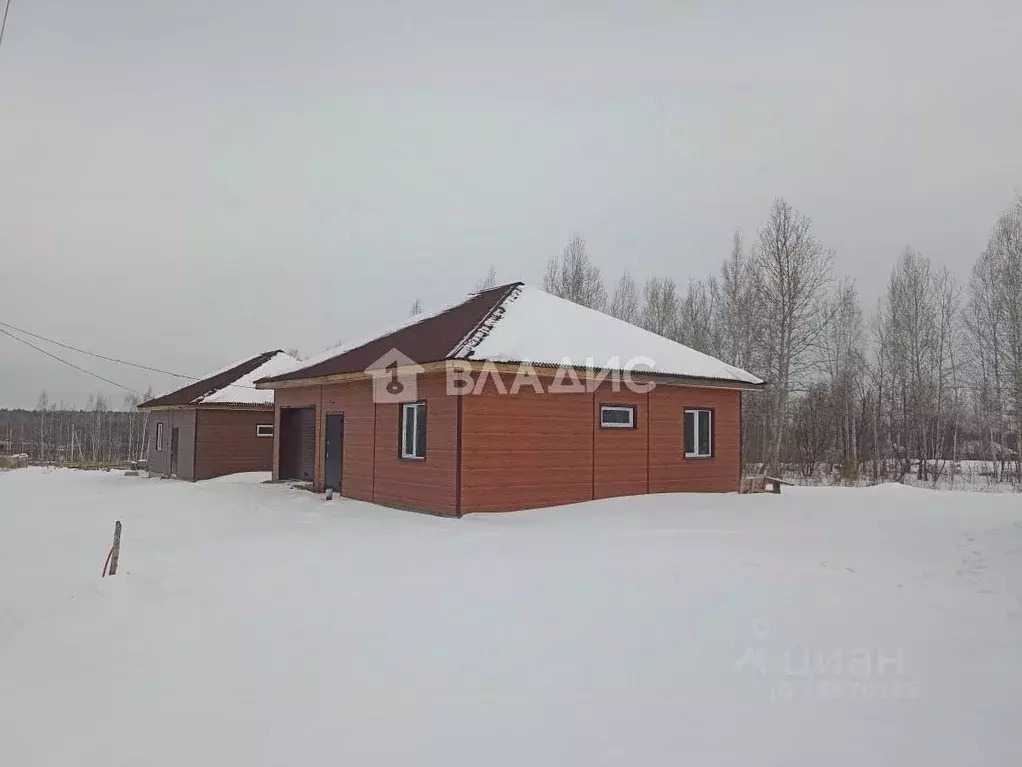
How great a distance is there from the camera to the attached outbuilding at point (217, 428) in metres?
22.4

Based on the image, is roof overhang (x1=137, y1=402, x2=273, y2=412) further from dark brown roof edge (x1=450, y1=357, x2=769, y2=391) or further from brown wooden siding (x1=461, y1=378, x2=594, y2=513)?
dark brown roof edge (x1=450, y1=357, x2=769, y2=391)

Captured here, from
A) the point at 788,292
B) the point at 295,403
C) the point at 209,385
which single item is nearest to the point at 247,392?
the point at 209,385

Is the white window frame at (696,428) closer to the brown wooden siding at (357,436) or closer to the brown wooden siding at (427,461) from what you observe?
the brown wooden siding at (427,461)

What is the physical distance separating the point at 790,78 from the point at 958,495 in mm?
9192

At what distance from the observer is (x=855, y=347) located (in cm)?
3434

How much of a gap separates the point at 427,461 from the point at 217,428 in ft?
41.6

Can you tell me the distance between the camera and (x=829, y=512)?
1252 centimetres

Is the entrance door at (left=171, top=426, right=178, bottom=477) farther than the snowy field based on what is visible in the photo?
Yes

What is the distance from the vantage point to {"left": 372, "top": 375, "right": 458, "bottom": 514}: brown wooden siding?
1216 cm

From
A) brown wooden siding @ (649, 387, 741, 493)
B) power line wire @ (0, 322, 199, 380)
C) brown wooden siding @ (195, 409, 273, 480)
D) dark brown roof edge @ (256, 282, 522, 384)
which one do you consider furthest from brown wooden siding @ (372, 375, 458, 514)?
power line wire @ (0, 322, 199, 380)

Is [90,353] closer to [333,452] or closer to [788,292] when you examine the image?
[333,452]

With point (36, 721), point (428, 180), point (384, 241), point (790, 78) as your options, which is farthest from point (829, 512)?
point (384, 241)

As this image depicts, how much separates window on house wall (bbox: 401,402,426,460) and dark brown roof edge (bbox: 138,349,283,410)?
37.0 feet

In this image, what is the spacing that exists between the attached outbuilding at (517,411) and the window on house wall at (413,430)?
3 centimetres
